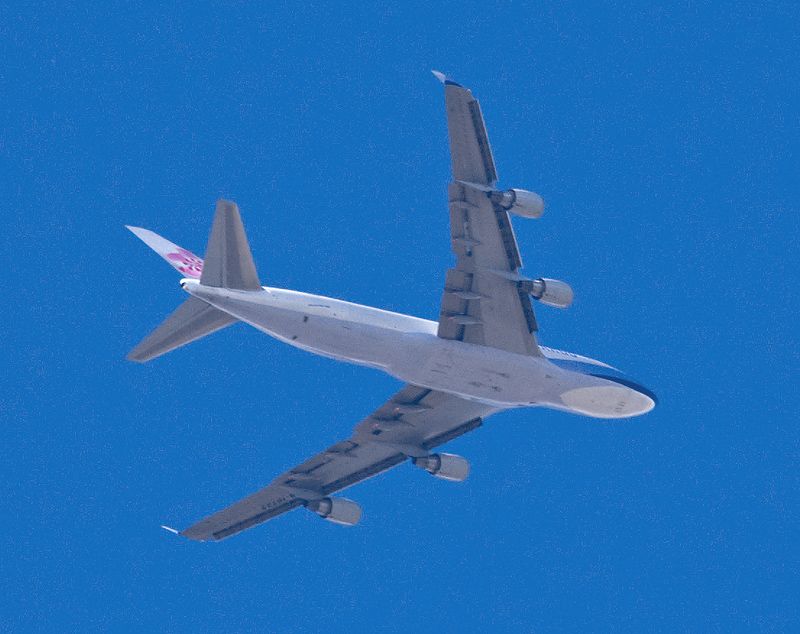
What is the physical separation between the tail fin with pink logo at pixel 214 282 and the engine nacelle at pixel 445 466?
38.8ft

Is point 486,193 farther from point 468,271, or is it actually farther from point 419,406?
point 419,406

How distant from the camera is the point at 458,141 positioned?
5534cm

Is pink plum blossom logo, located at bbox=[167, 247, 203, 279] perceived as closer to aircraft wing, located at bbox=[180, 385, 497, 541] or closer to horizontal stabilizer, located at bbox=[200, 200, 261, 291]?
horizontal stabilizer, located at bbox=[200, 200, 261, 291]

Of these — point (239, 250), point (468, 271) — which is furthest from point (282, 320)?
point (468, 271)

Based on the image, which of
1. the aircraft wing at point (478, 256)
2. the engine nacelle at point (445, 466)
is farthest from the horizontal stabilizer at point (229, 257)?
the engine nacelle at point (445, 466)

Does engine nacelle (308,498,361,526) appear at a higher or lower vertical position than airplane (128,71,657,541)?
lower

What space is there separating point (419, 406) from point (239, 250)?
11715 millimetres

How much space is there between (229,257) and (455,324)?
8.98 meters

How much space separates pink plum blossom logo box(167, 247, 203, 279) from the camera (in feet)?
A: 207

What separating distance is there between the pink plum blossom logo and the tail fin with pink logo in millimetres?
213

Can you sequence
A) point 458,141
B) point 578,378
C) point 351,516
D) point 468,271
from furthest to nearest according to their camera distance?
point 351,516, point 578,378, point 468,271, point 458,141

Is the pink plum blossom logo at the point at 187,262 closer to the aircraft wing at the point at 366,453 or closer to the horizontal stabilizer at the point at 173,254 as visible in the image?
the horizontal stabilizer at the point at 173,254

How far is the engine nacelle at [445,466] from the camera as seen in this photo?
6719 centimetres

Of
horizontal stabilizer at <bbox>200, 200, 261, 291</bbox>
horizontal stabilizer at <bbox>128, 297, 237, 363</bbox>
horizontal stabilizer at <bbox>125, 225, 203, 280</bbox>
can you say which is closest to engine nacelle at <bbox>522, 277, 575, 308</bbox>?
horizontal stabilizer at <bbox>200, 200, 261, 291</bbox>
